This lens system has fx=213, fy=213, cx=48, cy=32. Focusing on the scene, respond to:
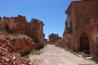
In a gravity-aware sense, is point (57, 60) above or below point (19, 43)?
below

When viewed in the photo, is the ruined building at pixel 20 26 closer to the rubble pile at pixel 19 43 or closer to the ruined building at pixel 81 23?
the rubble pile at pixel 19 43

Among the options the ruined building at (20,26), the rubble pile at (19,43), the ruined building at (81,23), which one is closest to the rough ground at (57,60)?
the rubble pile at (19,43)

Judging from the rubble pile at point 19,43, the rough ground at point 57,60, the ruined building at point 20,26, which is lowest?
the rough ground at point 57,60

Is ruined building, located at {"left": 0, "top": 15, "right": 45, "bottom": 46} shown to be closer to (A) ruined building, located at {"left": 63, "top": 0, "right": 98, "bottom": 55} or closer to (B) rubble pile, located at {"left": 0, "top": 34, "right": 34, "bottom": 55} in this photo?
(B) rubble pile, located at {"left": 0, "top": 34, "right": 34, "bottom": 55}

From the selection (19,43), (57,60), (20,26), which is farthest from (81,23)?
(19,43)

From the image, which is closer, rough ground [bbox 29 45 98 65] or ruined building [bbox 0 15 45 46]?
rough ground [bbox 29 45 98 65]

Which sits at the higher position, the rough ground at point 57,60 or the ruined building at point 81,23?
the ruined building at point 81,23

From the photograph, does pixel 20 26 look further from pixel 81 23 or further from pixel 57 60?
pixel 81 23

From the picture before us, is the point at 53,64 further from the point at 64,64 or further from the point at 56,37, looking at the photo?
the point at 56,37

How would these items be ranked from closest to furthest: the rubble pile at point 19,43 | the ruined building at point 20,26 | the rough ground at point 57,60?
the rough ground at point 57,60 < the rubble pile at point 19,43 < the ruined building at point 20,26

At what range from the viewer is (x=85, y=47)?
3073cm

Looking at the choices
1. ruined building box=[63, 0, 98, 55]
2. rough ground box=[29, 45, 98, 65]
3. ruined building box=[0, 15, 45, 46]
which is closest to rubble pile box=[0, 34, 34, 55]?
rough ground box=[29, 45, 98, 65]

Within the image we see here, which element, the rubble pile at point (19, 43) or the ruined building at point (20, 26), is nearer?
the rubble pile at point (19, 43)

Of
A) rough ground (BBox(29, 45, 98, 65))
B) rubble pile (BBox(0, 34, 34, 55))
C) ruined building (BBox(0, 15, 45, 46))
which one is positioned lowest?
rough ground (BBox(29, 45, 98, 65))
